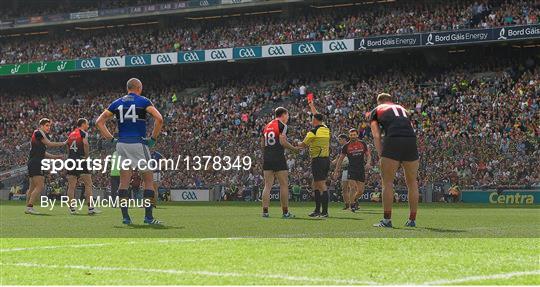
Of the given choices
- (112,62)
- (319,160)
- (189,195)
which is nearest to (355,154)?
(319,160)

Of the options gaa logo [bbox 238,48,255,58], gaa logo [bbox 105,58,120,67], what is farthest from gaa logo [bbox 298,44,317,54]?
gaa logo [bbox 105,58,120,67]

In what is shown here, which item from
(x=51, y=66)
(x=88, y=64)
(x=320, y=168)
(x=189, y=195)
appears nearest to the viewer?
(x=320, y=168)

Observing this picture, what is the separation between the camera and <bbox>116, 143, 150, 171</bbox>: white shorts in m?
12.9

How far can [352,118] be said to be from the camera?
38.4 metres

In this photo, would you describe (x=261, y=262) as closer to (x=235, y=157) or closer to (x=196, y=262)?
(x=196, y=262)

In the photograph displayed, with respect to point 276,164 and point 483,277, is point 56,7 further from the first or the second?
point 483,277

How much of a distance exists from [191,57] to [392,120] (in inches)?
1508

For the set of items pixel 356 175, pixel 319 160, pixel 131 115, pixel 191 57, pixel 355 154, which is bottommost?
pixel 356 175

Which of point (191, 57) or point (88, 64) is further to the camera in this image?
point (88, 64)

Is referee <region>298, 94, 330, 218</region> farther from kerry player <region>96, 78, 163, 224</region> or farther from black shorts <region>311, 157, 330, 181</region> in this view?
kerry player <region>96, 78, 163, 224</region>

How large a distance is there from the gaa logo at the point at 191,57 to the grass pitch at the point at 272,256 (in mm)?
37813

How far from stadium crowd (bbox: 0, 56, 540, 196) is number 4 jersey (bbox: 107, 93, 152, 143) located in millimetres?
18647

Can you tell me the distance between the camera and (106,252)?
839cm

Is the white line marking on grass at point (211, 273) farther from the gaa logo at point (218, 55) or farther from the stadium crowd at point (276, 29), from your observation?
the gaa logo at point (218, 55)
